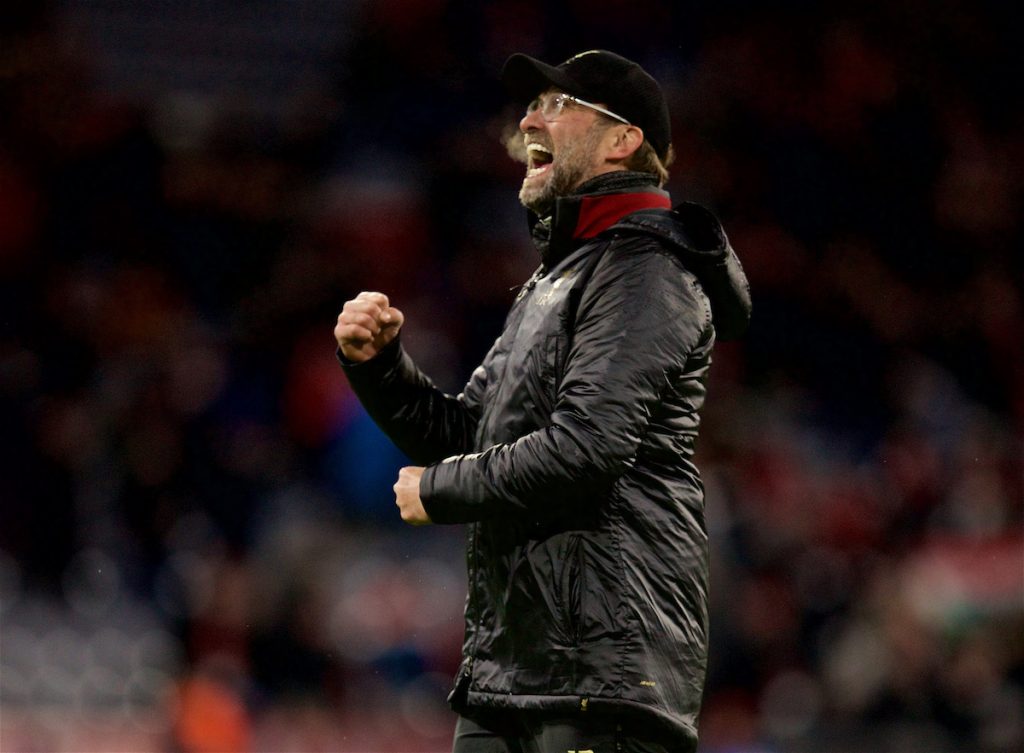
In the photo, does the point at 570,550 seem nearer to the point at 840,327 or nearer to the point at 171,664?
the point at 171,664

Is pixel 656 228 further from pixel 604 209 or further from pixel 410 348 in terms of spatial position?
pixel 410 348

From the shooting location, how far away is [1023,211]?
9328mm

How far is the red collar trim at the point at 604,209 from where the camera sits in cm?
277

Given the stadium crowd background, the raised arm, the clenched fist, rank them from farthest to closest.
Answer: the stadium crowd background → the raised arm → the clenched fist

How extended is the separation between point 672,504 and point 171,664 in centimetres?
375

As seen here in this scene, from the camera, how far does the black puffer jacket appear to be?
2480mm

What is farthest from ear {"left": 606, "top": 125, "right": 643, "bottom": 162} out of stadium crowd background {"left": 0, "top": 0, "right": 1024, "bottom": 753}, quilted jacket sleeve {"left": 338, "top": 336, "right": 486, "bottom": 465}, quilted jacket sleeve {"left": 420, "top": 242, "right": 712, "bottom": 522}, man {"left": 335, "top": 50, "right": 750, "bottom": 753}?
stadium crowd background {"left": 0, "top": 0, "right": 1024, "bottom": 753}

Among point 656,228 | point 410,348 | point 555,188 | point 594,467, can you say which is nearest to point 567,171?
point 555,188

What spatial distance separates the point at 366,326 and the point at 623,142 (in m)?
0.65

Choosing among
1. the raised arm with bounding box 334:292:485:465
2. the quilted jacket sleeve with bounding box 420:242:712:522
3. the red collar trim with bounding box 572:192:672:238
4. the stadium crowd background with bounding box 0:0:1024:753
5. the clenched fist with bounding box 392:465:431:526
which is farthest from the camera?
the stadium crowd background with bounding box 0:0:1024:753

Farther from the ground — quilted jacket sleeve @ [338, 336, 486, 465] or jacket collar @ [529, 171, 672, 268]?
jacket collar @ [529, 171, 672, 268]

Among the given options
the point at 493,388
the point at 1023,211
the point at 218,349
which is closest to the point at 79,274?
the point at 218,349

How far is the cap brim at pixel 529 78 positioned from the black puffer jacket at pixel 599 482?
259 mm

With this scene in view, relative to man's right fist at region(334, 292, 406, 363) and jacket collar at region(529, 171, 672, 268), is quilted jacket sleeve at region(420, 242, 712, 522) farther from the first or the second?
man's right fist at region(334, 292, 406, 363)
